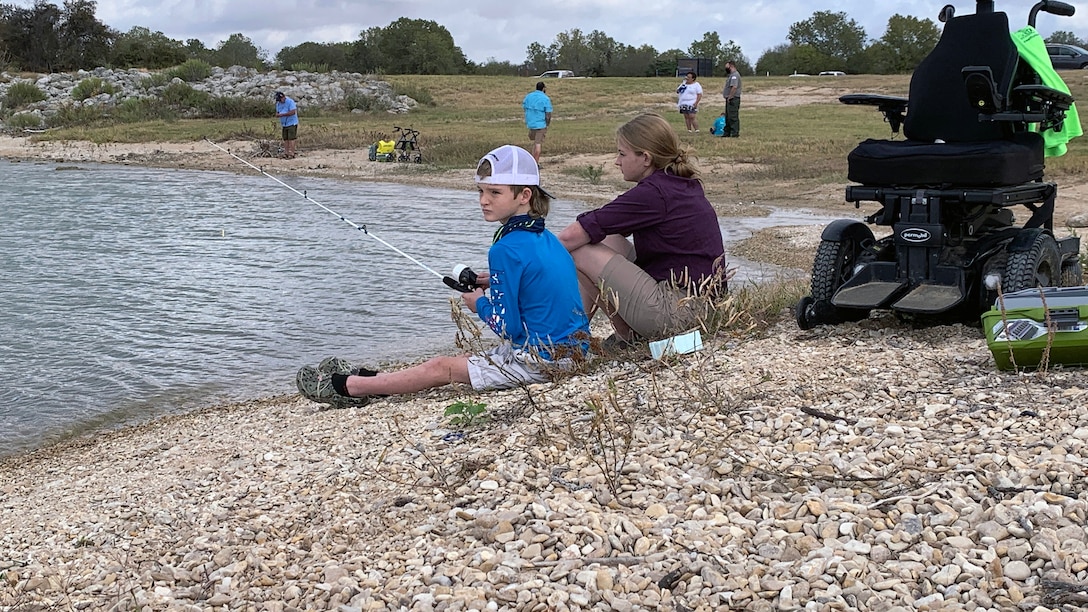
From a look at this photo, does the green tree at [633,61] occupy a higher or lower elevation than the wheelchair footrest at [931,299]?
higher

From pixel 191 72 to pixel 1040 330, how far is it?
44587 mm

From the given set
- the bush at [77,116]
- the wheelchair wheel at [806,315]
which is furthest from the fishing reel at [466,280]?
the bush at [77,116]

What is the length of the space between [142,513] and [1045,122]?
15.5 feet

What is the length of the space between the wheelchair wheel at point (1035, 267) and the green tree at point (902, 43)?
71.8 meters

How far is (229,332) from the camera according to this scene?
30.6ft

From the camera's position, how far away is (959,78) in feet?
19.6

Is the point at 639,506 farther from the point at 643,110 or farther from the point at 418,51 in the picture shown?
the point at 418,51

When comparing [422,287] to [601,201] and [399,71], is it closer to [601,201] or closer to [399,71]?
[601,201]

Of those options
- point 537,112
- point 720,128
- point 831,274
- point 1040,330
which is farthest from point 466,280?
point 720,128

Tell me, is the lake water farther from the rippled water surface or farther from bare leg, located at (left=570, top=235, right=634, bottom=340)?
bare leg, located at (left=570, top=235, right=634, bottom=340)

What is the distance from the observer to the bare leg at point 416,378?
566 cm

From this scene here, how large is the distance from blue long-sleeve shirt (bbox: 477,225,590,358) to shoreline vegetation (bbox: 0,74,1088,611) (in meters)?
0.26

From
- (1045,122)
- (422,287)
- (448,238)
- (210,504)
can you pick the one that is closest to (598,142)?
(448,238)

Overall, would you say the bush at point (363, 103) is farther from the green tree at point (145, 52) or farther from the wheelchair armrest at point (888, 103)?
the wheelchair armrest at point (888, 103)
